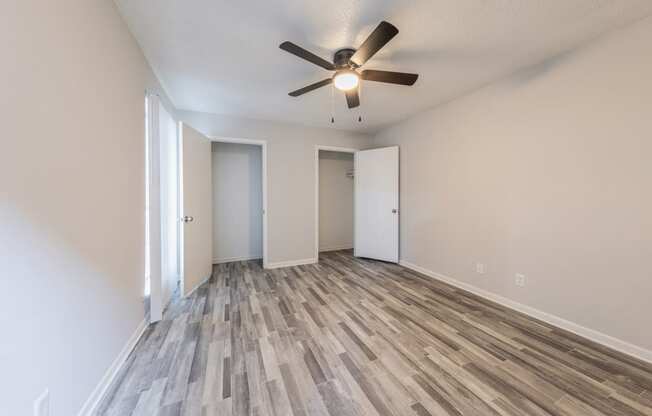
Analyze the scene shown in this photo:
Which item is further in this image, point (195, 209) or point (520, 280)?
point (195, 209)

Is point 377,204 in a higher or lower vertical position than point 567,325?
higher

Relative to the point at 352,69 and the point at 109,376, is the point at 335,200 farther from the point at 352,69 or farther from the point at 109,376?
the point at 109,376

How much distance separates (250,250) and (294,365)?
2.87m

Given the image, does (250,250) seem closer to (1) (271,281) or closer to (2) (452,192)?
(1) (271,281)

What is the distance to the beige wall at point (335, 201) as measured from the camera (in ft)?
15.5

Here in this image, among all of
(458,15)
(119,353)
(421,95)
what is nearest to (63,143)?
(119,353)

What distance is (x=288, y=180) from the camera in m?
3.81

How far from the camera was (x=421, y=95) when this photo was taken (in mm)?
2812

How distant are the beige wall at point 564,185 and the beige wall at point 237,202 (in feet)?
10.2

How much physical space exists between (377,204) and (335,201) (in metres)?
1.07

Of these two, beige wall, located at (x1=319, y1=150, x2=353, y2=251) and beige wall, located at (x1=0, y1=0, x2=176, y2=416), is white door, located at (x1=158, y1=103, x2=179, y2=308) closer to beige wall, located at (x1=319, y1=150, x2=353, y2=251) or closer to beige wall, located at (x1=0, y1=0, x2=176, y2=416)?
beige wall, located at (x1=0, y1=0, x2=176, y2=416)

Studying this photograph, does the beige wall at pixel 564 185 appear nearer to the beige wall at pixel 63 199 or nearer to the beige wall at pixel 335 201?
the beige wall at pixel 335 201

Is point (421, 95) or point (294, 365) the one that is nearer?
point (294, 365)

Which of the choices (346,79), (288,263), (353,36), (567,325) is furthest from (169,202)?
(567,325)
